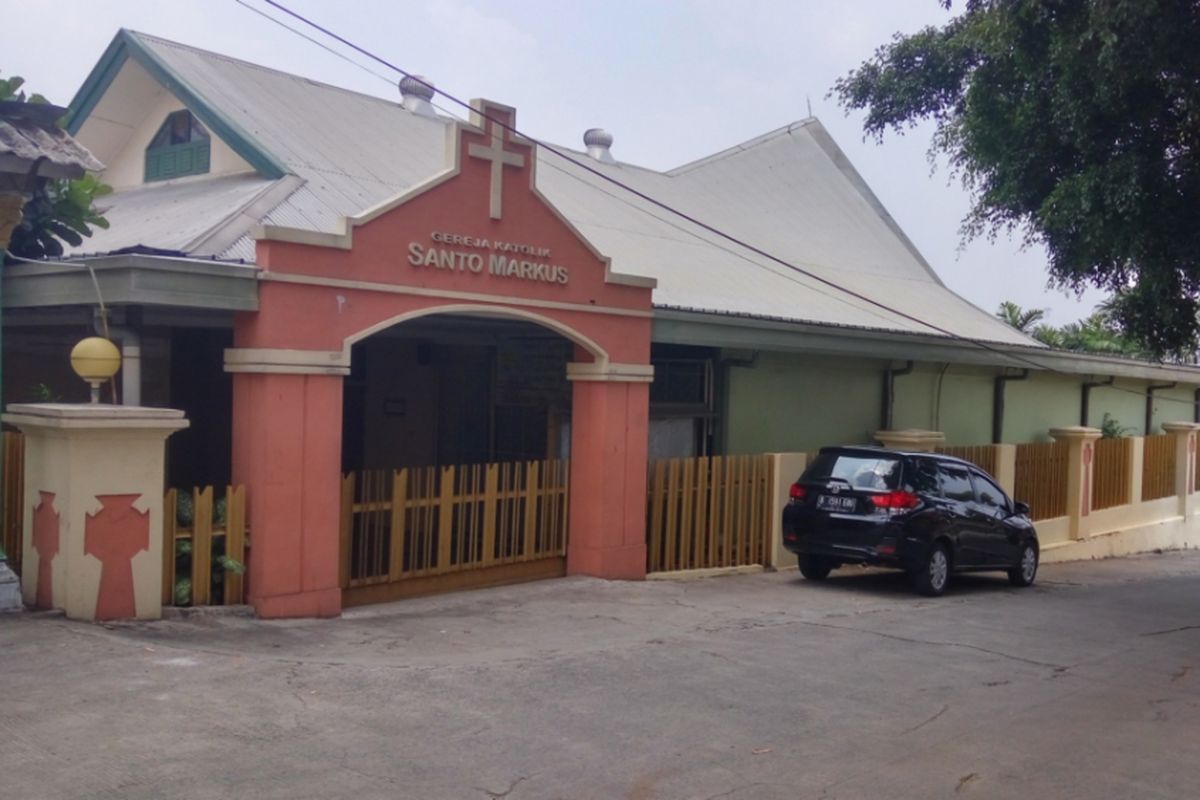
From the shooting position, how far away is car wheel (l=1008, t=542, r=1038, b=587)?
594 inches

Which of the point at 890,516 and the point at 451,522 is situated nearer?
the point at 451,522

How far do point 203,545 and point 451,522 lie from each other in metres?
2.70

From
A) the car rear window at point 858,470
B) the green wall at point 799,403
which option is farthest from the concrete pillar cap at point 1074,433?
the car rear window at point 858,470

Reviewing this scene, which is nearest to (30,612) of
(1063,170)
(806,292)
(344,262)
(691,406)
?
(344,262)

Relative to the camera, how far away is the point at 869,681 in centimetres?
852

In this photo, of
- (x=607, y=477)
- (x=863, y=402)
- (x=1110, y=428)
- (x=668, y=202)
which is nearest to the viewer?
(x=607, y=477)

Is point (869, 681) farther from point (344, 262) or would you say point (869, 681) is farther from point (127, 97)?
point (127, 97)

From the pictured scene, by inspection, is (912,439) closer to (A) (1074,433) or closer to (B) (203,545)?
(A) (1074,433)

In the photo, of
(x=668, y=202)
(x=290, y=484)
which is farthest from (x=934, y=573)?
(x=668, y=202)

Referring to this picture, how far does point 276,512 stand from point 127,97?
6.77 metres

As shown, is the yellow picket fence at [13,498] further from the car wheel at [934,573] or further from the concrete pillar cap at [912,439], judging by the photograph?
the concrete pillar cap at [912,439]

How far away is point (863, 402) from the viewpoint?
1795 cm

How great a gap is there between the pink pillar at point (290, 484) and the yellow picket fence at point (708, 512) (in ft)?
14.7

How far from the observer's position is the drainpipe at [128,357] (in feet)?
31.0
